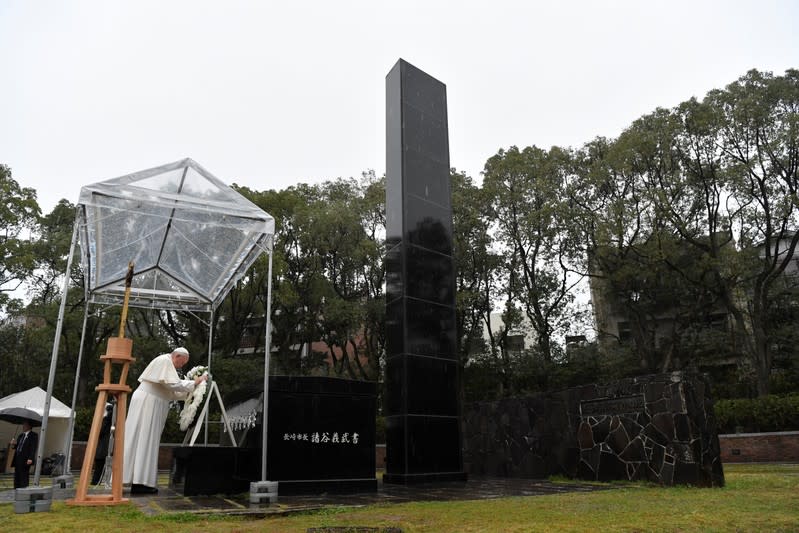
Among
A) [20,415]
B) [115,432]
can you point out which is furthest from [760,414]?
[20,415]

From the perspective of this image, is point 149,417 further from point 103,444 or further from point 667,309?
point 667,309

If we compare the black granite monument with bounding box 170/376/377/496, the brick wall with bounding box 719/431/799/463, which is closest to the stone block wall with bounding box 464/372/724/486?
the black granite monument with bounding box 170/376/377/496

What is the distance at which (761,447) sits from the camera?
14.9 m

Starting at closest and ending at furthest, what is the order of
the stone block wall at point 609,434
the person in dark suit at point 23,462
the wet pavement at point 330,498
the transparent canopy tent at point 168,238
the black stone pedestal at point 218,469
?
the wet pavement at point 330,498, the transparent canopy tent at point 168,238, the black stone pedestal at point 218,469, the stone block wall at point 609,434, the person in dark suit at point 23,462

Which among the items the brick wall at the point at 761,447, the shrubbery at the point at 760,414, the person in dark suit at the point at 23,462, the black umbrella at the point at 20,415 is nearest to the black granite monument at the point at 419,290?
the person in dark suit at the point at 23,462

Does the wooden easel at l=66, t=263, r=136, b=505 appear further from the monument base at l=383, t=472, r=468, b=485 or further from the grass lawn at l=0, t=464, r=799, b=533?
the monument base at l=383, t=472, r=468, b=485

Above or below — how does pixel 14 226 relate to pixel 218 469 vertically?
above

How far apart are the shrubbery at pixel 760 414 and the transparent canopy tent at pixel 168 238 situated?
14.3 m

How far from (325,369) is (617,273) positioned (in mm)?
12087

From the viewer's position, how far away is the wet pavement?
5.23 meters

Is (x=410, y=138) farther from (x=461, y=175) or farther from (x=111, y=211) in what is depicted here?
(x=461, y=175)

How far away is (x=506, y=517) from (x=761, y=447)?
13.4 meters

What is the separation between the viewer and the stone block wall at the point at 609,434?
7512 mm

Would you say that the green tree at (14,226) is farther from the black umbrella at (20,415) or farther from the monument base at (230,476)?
the monument base at (230,476)
